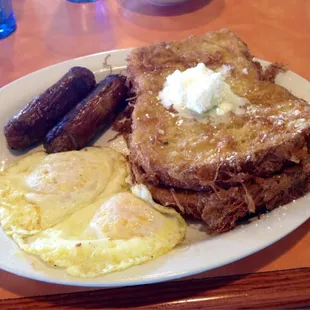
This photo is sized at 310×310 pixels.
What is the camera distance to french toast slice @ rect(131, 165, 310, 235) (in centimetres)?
193

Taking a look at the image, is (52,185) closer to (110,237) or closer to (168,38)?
(110,237)

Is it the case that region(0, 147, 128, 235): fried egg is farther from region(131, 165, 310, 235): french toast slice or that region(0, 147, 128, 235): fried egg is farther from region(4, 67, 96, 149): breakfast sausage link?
region(131, 165, 310, 235): french toast slice

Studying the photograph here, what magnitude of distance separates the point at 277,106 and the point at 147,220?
883 mm

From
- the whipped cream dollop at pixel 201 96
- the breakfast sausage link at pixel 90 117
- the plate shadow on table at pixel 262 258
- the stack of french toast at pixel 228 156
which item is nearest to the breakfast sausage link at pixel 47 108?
the breakfast sausage link at pixel 90 117

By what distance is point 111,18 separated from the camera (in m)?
3.67

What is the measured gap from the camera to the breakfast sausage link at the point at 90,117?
2402mm

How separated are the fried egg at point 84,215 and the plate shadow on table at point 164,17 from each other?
5.01 ft

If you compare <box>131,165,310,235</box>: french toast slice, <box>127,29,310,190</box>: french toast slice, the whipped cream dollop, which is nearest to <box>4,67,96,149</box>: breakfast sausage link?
<box>127,29,310,190</box>: french toast slice

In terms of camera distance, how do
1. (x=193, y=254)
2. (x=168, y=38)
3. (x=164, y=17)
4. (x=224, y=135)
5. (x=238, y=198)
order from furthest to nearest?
(x=164, y=17) → (x=168, y=38) → (x=224, y=135) → (x=238, y=198) → (x=193, y=254)

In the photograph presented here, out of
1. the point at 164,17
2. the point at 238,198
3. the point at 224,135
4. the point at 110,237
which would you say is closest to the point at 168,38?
the point at 164,17

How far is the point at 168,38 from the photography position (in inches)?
134

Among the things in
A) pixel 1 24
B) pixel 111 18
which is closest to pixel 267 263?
pixel 111 18

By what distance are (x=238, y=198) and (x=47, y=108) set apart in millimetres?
1251

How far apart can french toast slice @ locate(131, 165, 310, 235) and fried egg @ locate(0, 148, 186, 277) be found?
87mm
